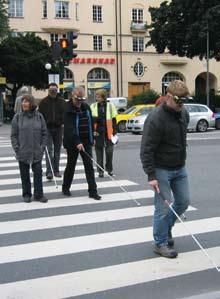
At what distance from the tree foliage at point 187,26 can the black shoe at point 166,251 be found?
101 ft

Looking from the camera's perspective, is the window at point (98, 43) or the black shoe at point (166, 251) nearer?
the black shoe at point (166, 251)

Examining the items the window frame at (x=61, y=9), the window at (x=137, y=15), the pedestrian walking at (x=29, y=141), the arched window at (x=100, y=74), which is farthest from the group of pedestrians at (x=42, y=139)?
the window at (x=137, y=15)

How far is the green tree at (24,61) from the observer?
44344 mm

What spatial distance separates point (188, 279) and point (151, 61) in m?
63.1

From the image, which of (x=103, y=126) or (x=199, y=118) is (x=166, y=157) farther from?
(x=199, y=118)

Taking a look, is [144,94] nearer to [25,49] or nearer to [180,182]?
[25,49]

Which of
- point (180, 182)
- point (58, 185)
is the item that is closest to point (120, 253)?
point (180, 182)

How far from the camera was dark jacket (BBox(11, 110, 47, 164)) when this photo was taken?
30.2ft

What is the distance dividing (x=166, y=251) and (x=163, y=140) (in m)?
1.20

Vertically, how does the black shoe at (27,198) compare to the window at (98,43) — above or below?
below

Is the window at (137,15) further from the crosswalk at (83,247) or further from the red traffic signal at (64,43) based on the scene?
the crosswalk at (83,247)

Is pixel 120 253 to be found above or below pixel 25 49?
below

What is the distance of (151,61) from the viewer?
67.4 meters

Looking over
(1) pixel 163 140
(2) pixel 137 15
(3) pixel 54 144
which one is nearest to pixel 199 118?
(3) pixel 54 144
